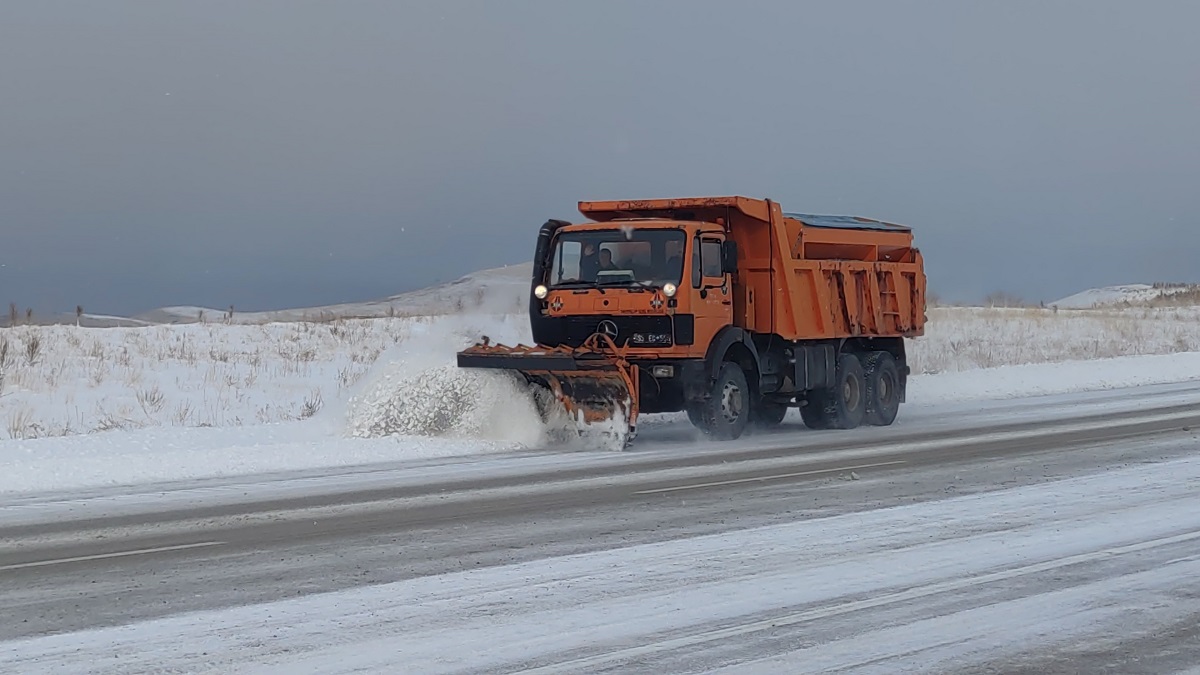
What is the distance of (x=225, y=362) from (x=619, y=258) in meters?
14.1

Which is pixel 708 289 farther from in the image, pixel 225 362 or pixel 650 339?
pixel 225 362

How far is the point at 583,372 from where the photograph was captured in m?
16.7

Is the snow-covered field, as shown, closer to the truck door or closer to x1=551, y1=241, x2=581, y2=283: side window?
x1=551, y1=241, x2=581, y2=283: side window

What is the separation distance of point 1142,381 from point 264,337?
69.2 feet

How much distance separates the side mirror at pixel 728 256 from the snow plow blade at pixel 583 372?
6.14 feet

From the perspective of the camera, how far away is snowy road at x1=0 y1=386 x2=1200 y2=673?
6.64 m

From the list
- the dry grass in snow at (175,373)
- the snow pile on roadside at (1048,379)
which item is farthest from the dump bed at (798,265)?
the dry grass in snow at (175,373)

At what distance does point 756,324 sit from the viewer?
1880cm

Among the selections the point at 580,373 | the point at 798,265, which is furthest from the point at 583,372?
the point at 798,265

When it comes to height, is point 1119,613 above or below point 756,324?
below

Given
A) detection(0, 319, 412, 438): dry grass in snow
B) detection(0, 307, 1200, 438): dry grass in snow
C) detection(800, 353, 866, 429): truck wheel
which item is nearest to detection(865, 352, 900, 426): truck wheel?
detection(800, 353, 866, 429): truck wheel

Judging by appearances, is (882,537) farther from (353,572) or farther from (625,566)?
(353,572)

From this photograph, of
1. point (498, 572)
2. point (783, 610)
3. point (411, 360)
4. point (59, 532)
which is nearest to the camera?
point (783, 610)

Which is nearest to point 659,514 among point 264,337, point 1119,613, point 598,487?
point 598,487
